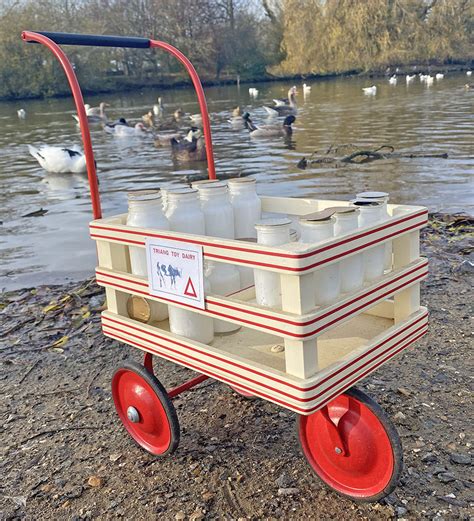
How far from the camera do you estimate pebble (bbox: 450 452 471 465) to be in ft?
8.42

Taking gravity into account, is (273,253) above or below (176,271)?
above

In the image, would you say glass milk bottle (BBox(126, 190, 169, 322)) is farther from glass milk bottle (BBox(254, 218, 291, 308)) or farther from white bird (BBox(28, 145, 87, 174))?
white bird (BBox(28, 145, 87, 174))

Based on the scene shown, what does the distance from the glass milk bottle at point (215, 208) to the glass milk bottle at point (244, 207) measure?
0.10 meters

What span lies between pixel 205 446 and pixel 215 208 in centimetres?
115

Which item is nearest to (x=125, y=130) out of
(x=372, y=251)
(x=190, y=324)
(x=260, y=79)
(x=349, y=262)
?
(x=190, y=324)

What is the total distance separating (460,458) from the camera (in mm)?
2590

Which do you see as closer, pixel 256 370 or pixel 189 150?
pixel 256 370

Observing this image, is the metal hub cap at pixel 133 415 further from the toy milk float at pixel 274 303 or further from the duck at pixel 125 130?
the duck at pixel 125 130

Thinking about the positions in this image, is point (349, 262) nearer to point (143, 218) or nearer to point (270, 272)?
point (270, 272)

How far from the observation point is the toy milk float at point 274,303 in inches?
78.7

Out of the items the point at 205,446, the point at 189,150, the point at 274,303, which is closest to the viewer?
the point at 274,303

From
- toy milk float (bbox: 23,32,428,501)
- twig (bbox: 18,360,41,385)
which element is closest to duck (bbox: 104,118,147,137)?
twig (bbox: 18,360,41,385)

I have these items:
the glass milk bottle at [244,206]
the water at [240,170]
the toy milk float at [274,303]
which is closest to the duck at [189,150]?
the water at [240,170]

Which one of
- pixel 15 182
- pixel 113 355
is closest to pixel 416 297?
pixel 113 355
